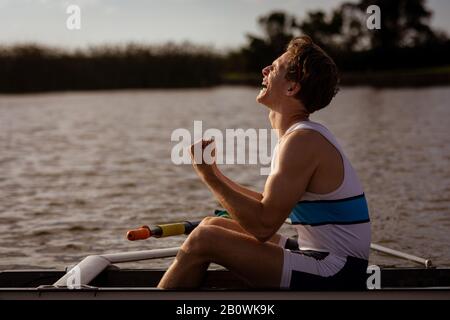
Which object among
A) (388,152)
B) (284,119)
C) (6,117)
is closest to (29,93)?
(6,117)

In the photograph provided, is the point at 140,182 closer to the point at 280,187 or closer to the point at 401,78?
the point at 280,187

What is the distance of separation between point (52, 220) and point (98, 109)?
93.6 feet

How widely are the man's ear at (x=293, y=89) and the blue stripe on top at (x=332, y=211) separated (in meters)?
0.55

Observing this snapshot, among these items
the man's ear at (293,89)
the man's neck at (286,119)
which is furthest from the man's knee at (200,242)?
the man's ear at (293,89)

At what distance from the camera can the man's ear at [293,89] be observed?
3.92 m

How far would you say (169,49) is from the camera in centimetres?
5594

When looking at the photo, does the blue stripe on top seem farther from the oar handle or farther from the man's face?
the oar handle

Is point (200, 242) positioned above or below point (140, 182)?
above

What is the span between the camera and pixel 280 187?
3762 mm

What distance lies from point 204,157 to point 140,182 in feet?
35.1

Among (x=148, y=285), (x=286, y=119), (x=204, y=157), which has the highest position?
→ (x=286, y=119)

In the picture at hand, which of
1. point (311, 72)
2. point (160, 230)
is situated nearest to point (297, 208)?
point (311, 72)

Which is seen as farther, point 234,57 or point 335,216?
point 234,57
